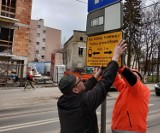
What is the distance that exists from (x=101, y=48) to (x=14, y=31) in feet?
98.7

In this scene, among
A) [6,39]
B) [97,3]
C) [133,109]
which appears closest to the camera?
[133,109]

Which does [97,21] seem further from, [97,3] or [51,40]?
[51,40]

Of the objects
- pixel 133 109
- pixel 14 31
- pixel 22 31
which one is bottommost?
pixel 133 109

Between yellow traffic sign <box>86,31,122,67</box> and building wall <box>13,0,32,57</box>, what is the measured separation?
97.2 ft

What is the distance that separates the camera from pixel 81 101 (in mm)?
3426

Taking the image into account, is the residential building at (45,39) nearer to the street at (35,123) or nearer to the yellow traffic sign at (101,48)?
the street at (35,123)

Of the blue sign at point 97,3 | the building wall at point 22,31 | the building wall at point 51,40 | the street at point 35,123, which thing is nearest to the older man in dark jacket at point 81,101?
the blue sign at point 97,3

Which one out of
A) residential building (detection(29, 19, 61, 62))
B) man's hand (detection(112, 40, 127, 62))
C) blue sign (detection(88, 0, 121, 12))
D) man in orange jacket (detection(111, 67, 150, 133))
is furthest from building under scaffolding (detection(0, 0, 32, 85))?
residential building (detection(29, 19, 61, 62))

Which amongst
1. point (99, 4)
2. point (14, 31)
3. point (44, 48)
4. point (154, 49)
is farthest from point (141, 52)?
point (44, 48)

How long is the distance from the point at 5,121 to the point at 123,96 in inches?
314

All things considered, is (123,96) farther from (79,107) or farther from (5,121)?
(5,121)

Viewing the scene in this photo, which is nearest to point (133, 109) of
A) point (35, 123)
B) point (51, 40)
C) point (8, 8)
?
point (35, 123)

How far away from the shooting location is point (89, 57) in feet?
15.4

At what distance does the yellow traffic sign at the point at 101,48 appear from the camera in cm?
423
